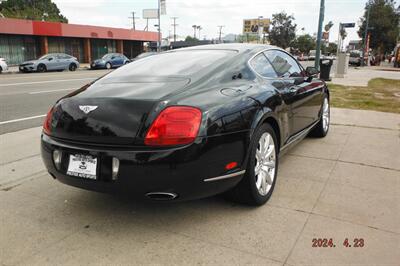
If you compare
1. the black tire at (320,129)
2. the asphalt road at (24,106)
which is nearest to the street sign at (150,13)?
the asphalt road at (24,106)

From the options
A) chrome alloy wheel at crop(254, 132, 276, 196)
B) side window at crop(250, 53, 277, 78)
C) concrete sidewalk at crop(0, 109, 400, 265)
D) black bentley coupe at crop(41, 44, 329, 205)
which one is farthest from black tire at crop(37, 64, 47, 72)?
chrome alloy wheel at crop(254, 132, 276, 196)

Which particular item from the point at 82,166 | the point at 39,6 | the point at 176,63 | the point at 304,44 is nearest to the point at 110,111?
the point at 82,166

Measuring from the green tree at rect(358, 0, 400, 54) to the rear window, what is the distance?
47.7m

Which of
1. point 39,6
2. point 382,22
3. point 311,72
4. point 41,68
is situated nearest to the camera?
point 311,72

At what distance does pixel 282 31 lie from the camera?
69.6 meters

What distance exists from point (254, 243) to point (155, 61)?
2.19m

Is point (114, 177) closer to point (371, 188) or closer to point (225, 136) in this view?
point (225, 136)

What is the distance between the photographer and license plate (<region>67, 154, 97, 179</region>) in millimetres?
2807

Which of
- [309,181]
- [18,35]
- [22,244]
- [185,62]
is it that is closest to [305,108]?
[309,181]

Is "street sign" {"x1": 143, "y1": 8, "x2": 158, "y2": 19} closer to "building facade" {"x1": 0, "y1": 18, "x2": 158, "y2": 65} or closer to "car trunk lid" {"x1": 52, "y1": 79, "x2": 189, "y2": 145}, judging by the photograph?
"building facade" {"x1": 0, "y1": 18, "x2": 158, "y2": 65}

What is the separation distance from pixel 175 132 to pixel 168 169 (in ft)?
0.88

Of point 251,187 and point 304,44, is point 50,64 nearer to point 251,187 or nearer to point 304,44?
point 251,187

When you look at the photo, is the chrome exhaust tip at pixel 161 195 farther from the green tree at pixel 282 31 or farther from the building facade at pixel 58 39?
the green tree at pixel 282 31

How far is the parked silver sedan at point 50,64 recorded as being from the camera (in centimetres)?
2469
